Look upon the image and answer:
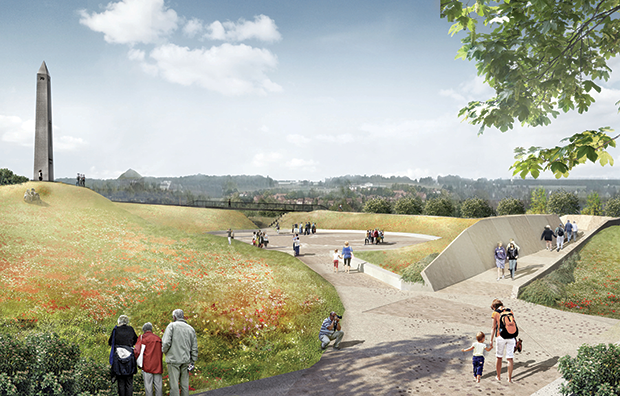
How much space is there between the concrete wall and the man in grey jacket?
12.9 metres

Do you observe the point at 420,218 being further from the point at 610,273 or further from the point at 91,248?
the point at 91,248

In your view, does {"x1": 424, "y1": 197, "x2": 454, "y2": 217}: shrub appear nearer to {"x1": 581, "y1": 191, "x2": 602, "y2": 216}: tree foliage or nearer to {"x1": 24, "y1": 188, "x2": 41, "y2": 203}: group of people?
{"x1": 581, "y1": 191, "x2": 602, "y2": 216}: tree foliage

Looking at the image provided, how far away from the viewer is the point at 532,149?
614 cm

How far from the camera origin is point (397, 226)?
49188 millimetres

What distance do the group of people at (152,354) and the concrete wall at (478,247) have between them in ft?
42.5

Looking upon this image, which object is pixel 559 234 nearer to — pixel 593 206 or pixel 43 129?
pixel 43 129

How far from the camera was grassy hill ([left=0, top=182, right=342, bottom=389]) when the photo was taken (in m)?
10.7

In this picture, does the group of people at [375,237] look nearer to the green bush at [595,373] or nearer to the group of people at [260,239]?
the group of people at [260,239]

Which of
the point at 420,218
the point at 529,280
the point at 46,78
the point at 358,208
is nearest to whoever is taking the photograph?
the point at 529,280

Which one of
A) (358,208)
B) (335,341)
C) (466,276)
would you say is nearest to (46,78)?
(335,341)

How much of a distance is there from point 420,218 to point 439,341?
1539 inches

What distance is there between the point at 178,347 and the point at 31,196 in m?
21.9

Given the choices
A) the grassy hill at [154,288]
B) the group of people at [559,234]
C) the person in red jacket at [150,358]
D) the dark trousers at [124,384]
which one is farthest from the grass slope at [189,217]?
the person in red jacket at [150,358]

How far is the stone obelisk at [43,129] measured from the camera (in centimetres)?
2934
